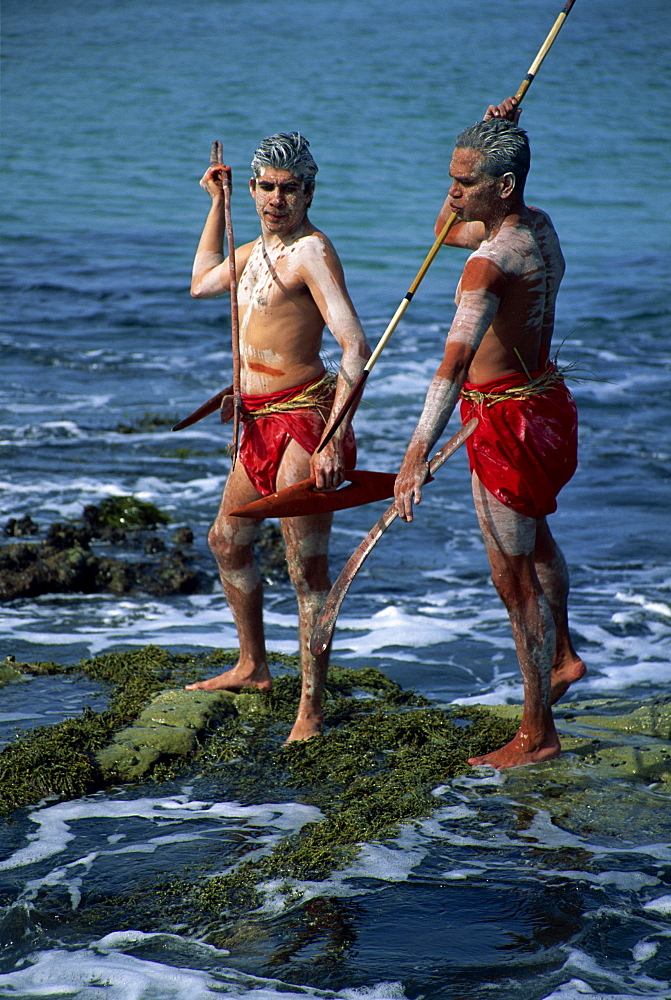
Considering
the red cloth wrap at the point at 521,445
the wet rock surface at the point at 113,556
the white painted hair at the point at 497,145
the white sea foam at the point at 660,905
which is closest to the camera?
the white sea foam at the point at 660,905

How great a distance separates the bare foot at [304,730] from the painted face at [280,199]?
6.84 ft

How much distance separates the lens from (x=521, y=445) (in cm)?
420

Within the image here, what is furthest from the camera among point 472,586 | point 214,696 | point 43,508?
point 43,508

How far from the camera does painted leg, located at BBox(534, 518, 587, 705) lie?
4.69 meters

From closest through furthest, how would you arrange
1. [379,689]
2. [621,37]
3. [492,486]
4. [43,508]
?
1. [492,486]
2. [379,689]
3. [43,508]
4. [621,37]

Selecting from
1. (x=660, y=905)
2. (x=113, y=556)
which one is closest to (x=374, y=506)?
(x=113, y=556)

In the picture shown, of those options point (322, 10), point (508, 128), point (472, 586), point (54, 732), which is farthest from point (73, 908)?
point (322, 10)

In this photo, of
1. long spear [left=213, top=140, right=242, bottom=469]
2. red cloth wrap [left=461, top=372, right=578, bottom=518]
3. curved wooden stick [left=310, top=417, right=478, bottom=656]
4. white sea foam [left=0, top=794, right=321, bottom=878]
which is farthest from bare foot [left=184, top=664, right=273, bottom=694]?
red cloth wrap [left=461, top=372, right=578, bottom=518]

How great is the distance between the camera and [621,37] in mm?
43125

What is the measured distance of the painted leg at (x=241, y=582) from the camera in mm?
4855

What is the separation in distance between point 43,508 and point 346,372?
4914 millimetres

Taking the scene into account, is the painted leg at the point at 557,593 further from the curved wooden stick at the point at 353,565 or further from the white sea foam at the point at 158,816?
the white sea foam at the point at 158,816

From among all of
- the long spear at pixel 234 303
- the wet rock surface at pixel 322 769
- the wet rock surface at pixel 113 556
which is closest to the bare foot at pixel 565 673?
the wet rock surface at pixel 322 769

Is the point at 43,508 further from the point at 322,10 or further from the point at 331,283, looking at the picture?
the point at 322,10
